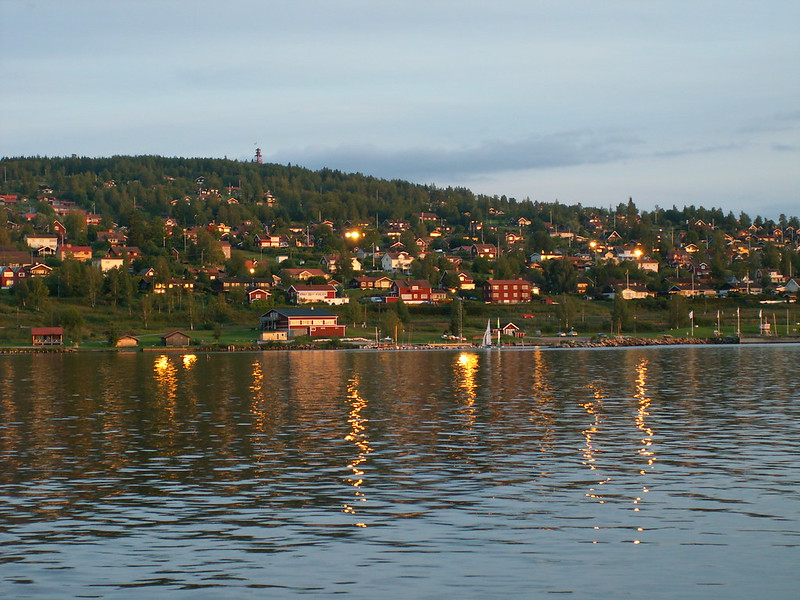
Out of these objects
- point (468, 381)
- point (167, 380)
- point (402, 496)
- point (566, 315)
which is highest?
point (566, 315)

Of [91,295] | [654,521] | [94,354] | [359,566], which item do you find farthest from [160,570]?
[91,295]

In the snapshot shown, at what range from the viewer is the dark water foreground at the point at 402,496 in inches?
746

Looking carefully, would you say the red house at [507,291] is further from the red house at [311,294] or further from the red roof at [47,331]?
the red roof at [47,331]

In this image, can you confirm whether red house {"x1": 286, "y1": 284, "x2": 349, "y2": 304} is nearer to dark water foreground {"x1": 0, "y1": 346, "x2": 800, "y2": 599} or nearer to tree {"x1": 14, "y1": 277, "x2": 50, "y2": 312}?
A: tree {"x1": 14, "y1": 277, "x2": 50, "y2": 312}

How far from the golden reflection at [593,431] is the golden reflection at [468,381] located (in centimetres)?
550

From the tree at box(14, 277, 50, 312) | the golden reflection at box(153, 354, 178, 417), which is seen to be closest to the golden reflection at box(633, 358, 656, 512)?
the golden reflection at box(153, 354, 178, 417)

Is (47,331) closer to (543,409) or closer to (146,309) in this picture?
(146,309)

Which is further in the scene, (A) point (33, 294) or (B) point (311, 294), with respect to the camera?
(B) point (311, 294)

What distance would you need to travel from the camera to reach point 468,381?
74125 mm

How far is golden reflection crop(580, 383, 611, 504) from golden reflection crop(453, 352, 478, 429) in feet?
18.0

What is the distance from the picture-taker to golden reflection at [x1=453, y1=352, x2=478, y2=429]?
51.2 m

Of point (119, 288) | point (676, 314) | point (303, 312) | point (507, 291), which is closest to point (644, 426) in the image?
point (303, 312)

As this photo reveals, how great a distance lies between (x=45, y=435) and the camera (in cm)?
4162

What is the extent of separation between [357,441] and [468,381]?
1421 inches
